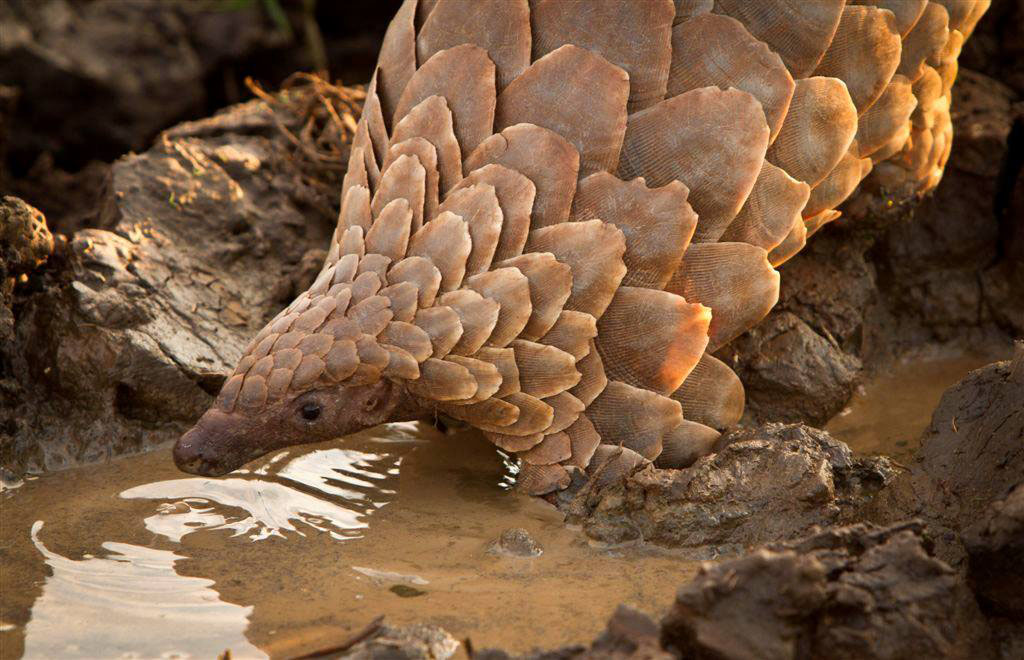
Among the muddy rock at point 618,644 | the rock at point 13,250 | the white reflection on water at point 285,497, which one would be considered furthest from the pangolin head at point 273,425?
the muddy rock at point 618,644

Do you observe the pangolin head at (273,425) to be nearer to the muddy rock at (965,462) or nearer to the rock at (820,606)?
the rock at (820,606)

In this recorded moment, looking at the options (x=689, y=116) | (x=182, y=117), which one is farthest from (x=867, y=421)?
(x=182, y=117)

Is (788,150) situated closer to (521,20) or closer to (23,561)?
(521,20)

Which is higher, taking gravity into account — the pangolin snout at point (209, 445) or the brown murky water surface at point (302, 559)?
the pangolin snout at point (209, 445)

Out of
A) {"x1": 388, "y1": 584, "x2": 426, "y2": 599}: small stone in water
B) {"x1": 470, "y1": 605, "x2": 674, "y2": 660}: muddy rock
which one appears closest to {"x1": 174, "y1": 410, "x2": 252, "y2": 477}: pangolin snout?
{"x1": 388, "y1": 584, "x2": 426, "y2": 599}: small stone in water

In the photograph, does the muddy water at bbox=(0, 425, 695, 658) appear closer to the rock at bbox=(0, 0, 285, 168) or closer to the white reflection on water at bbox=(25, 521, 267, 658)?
the white reflection on water at bbox=(25, 521, 267, 658)

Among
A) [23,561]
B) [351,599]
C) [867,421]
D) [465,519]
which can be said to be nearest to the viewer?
[351,599]
